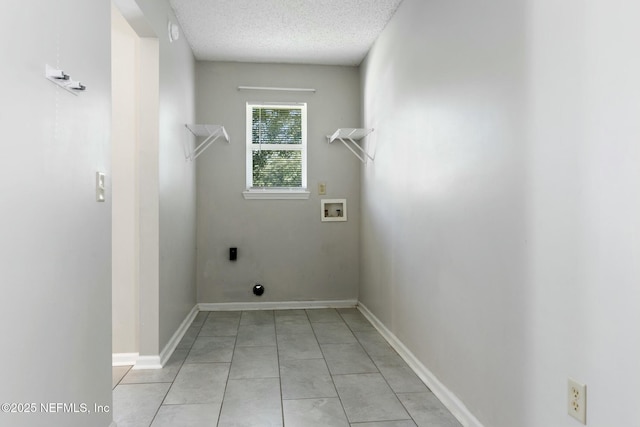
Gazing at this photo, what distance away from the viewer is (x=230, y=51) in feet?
12.6

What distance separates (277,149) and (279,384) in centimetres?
255

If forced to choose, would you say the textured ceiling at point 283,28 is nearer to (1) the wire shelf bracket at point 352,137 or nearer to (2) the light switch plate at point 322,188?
(1) the wire shelf bracket at point 352,137

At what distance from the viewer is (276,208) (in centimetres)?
419

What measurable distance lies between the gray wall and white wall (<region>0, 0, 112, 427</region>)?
92.3 inches

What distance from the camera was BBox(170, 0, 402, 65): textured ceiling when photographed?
295 centimetres

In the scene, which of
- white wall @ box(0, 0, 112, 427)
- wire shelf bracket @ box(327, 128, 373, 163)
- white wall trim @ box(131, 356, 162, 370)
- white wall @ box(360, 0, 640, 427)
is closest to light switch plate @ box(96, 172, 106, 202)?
white wall @ box(0, 0, 112, 427)

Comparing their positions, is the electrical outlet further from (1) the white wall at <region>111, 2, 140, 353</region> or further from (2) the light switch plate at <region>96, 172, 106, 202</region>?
(1) the white wall at <region>111, 2, 140, 353</region>

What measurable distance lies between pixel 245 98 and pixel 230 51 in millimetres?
481

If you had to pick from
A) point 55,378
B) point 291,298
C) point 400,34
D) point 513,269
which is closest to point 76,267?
point 55,378

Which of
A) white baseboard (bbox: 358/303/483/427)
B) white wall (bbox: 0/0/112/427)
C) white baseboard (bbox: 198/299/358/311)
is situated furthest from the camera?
white baseboard (bbox: 198/299/358/311)

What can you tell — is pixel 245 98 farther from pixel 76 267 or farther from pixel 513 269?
pixel 513 269

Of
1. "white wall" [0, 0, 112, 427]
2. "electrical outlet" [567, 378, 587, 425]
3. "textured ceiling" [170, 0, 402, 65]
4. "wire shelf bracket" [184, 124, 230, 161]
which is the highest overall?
"textured ceiling" [170, 0, 402, 65]

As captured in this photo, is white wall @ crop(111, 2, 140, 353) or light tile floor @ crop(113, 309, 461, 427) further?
white wall @ crop(111, 2, 140, 353)

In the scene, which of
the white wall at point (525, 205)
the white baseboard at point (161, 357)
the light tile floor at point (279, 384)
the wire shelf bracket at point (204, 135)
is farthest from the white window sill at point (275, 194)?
the white wall at point (525, 205)
